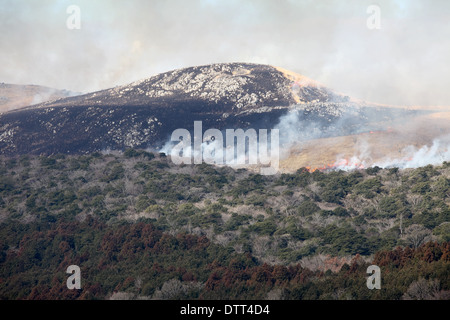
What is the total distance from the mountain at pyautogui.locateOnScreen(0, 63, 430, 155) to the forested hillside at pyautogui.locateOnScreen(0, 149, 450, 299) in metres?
18.1

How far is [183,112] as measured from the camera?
131125 mm

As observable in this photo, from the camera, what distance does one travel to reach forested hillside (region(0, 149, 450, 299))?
53688 mm

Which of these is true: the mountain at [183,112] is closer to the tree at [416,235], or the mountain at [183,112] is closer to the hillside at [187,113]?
the hillside at [187,113]

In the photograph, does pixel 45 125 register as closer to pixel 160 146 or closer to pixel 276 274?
pixel 160 146

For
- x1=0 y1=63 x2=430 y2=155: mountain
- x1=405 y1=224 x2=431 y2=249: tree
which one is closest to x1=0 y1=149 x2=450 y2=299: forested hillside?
x1=405 y1=224 x2=431 y2=249: tree

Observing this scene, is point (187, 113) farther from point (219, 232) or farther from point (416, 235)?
point (416, 235)

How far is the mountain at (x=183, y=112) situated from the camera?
124000 mm

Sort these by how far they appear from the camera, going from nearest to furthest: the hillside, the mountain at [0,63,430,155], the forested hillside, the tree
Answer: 1. the forested hillside
2. the tree
3. the hillside
4. the mountain at [0,63,430,155]

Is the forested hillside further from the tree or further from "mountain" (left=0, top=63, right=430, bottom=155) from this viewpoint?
"mountain" (left=0, top=63, right=430, bottom=155)

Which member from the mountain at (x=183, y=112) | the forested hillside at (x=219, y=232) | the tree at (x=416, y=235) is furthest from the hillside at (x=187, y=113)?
the tree at (x=416, y=235)

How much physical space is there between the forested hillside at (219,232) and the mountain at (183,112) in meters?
18.1

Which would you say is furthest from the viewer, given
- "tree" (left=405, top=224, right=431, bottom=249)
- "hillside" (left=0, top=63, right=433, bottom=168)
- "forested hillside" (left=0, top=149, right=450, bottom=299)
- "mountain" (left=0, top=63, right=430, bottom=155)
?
"mountain" (left=0, top=63, right=430, bottom=155)
